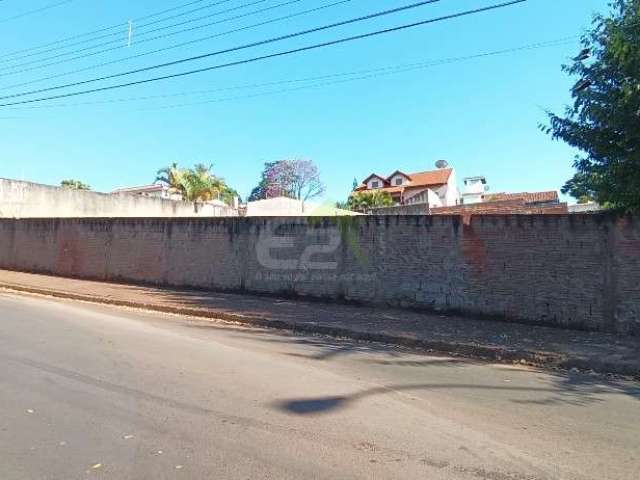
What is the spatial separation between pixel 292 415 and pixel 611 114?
25.0 feet

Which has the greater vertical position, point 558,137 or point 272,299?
point 558,137

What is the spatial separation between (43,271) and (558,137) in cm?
1948

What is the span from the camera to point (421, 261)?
11.3 meters

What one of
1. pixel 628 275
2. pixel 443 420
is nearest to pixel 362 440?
pixel 443 420

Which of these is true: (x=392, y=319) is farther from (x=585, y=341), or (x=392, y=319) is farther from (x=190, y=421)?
(x=190, y=421)

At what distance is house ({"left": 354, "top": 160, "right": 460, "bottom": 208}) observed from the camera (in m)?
55.8

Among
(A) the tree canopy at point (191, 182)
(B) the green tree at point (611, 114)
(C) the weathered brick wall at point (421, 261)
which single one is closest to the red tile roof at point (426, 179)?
(A) the tree canopy at point (191, 182)

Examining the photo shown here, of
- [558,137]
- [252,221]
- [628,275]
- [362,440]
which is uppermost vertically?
[558,137]

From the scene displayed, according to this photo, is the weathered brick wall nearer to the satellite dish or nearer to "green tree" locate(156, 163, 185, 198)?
"green tree" locate(156, 163, 185, 198)

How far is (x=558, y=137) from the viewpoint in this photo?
962cm

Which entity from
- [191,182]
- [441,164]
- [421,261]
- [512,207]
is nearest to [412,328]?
[421,261]

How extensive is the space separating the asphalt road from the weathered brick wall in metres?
3.08

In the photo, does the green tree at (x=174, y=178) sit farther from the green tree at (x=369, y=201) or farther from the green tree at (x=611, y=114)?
the green tree at (x=611, y=114)

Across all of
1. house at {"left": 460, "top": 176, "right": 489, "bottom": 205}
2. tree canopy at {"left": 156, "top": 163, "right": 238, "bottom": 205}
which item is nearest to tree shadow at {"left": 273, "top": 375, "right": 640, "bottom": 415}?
tree canopy at {"left": 156, "top": 163, "right": 238, "bottom": 205}
